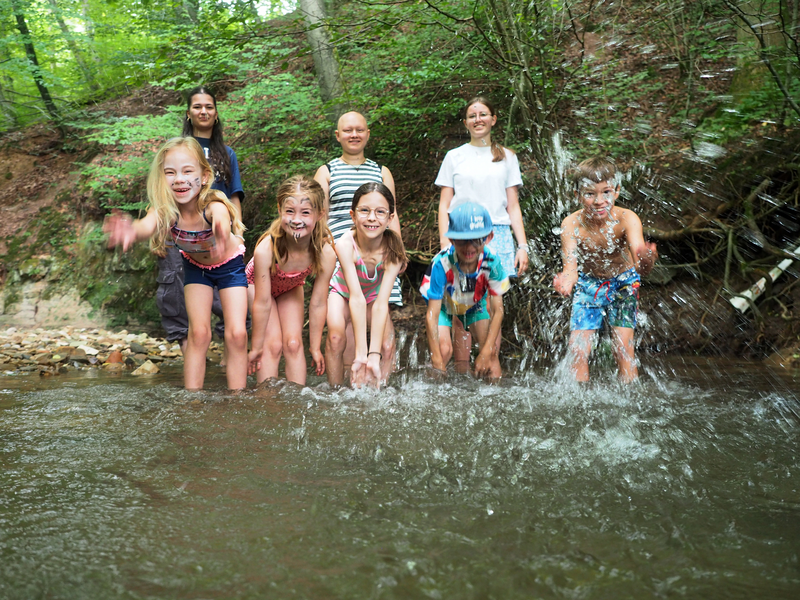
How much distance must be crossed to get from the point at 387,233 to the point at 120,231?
1.91m

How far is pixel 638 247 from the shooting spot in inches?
175

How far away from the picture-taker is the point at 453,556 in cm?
177

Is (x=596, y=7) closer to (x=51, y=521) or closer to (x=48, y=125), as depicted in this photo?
(x=51, y=521)

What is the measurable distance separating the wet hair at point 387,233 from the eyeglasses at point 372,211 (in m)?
0.08

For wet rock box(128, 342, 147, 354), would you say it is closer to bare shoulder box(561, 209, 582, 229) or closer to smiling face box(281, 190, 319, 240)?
smiling face box(281, 190, 319, 240)

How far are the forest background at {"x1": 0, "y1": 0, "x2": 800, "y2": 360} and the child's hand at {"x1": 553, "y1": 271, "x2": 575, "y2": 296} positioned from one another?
2.85 metres

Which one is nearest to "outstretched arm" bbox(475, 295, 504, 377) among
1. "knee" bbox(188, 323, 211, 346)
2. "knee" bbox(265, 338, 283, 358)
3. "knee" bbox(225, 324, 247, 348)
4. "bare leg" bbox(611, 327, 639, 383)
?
"bare leg" bbox(611, 327, 639, 383)

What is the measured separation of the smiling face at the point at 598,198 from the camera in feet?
15.4

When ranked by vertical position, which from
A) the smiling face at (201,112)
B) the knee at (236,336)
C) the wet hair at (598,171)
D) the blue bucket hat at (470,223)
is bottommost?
the knee at (236,336)

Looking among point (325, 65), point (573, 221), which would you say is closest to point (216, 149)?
point (573, 221)

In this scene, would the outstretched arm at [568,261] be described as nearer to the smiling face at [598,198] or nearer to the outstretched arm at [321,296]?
the smiling face at [598,198]

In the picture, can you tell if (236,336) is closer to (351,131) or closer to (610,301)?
(351,131)

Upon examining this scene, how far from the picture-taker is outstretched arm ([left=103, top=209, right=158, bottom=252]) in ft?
12.6

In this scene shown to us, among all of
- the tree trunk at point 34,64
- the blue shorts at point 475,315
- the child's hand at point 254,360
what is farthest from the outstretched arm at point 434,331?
Result: the tree trunk at point 34,64
